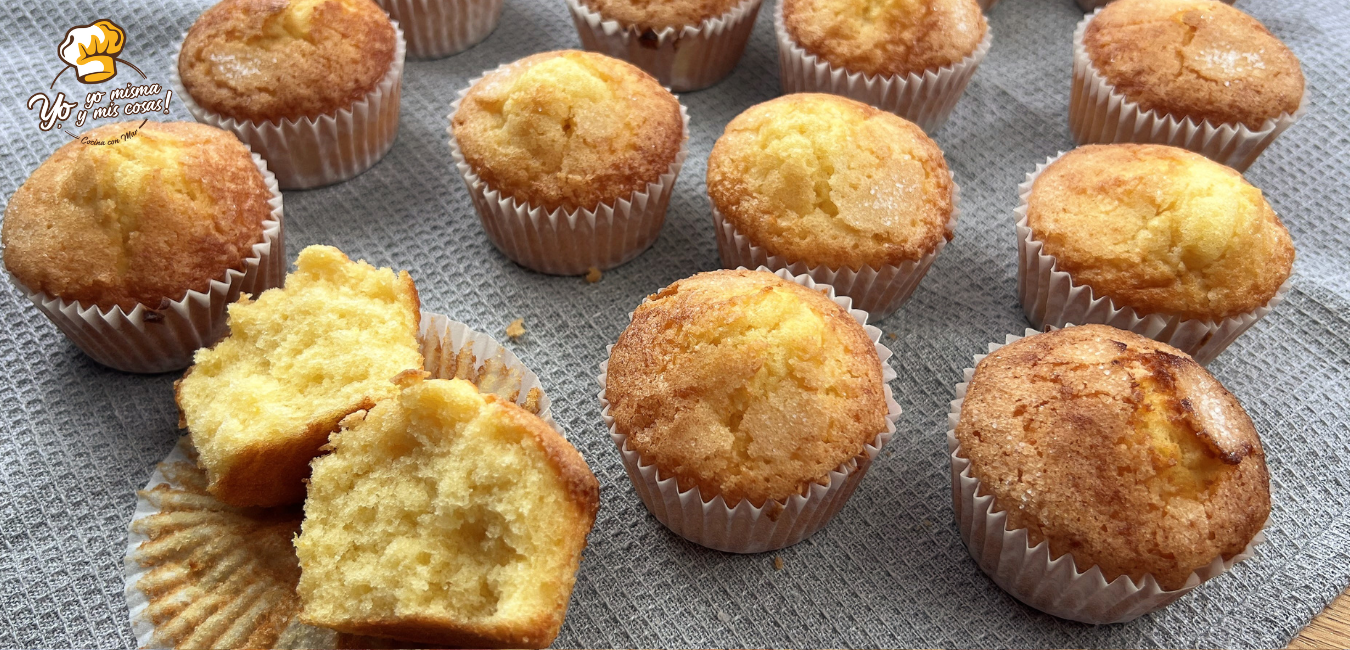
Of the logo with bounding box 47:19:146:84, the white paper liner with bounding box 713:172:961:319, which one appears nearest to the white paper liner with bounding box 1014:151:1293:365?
the white paper liner with bounding box 713:172:961:319

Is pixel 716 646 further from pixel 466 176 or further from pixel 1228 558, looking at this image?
pixel 466 176

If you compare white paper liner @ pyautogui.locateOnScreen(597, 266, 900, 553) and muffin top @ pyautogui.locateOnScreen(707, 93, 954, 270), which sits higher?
muffin top @ pyautogui.locateOnScreen(707, 93, 954, 270)

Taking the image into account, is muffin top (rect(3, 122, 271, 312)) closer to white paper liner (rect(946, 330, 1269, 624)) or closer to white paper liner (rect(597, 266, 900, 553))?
white paper liner (rect(597, 266, 900, 553))

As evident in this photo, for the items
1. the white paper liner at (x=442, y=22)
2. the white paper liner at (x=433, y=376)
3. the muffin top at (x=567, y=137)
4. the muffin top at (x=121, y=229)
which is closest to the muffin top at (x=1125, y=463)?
the white paper liner at (x=433, y=376)

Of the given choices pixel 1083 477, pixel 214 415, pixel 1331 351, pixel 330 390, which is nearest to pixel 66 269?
pixel 214 415

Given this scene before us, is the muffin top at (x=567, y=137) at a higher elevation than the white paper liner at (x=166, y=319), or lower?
higher

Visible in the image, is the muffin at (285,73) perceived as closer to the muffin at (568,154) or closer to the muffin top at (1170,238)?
the muffin at (568,154)
